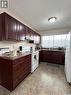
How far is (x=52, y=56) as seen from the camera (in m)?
4.00

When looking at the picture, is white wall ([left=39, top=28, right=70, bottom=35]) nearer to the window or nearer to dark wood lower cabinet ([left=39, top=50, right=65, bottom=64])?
Result: the window

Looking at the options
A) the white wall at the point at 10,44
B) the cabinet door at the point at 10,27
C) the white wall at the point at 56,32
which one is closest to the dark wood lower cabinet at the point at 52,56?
the white wall at the point at 56,32

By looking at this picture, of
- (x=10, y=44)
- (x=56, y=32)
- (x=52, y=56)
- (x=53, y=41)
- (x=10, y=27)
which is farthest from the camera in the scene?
(x=53, y=41)

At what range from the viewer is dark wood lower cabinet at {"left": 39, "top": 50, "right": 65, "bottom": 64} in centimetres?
378

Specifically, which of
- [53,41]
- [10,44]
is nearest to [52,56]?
[53,41]

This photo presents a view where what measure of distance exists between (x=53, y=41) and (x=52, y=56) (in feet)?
3.79

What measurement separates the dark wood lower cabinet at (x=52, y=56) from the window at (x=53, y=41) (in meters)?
0.73

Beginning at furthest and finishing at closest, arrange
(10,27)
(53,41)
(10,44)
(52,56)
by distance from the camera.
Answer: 1. (53,41)
2. (52,56)
3. (10,44)
4. (10,27)

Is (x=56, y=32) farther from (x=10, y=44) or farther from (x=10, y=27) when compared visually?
(x=10, y=27)

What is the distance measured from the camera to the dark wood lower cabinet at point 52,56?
3.78 m

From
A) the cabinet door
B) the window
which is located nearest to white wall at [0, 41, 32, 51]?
the cabinet door

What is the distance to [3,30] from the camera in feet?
6.08

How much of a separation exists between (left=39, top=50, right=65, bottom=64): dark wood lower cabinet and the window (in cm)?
73

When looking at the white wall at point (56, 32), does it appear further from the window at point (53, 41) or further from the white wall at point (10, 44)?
the white wall at point (10, 44)
